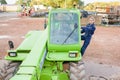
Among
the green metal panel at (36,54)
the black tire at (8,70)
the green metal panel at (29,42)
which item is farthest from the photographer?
the green metal panel at (29,42)

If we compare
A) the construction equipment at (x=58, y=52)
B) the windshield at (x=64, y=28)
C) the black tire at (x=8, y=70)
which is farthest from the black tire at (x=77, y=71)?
the black tire at (x=8, y=70)

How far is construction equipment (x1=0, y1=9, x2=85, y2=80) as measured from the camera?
8742mm

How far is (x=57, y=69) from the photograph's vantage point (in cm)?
927

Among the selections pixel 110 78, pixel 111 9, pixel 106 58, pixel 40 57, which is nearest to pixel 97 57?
pixel 106 58

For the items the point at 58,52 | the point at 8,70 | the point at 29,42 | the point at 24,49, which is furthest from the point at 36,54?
the point at 29,42

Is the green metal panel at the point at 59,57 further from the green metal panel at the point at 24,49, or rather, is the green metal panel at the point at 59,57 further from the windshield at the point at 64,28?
the green metal panel at the point at 24,49

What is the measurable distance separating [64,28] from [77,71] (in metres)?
1.53

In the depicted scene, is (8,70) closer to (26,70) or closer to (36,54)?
(36,54)

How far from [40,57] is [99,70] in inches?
228

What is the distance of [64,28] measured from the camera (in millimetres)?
9625

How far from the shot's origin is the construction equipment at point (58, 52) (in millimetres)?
8742

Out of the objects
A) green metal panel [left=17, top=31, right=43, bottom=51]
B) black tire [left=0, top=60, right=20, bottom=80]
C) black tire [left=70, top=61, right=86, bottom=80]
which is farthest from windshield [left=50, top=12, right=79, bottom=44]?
black tire [left=0, top=60, right=20, bottom=80]

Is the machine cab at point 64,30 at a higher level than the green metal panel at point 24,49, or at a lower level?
higher

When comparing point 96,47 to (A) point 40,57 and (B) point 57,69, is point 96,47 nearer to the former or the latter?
(B) point 57,69
